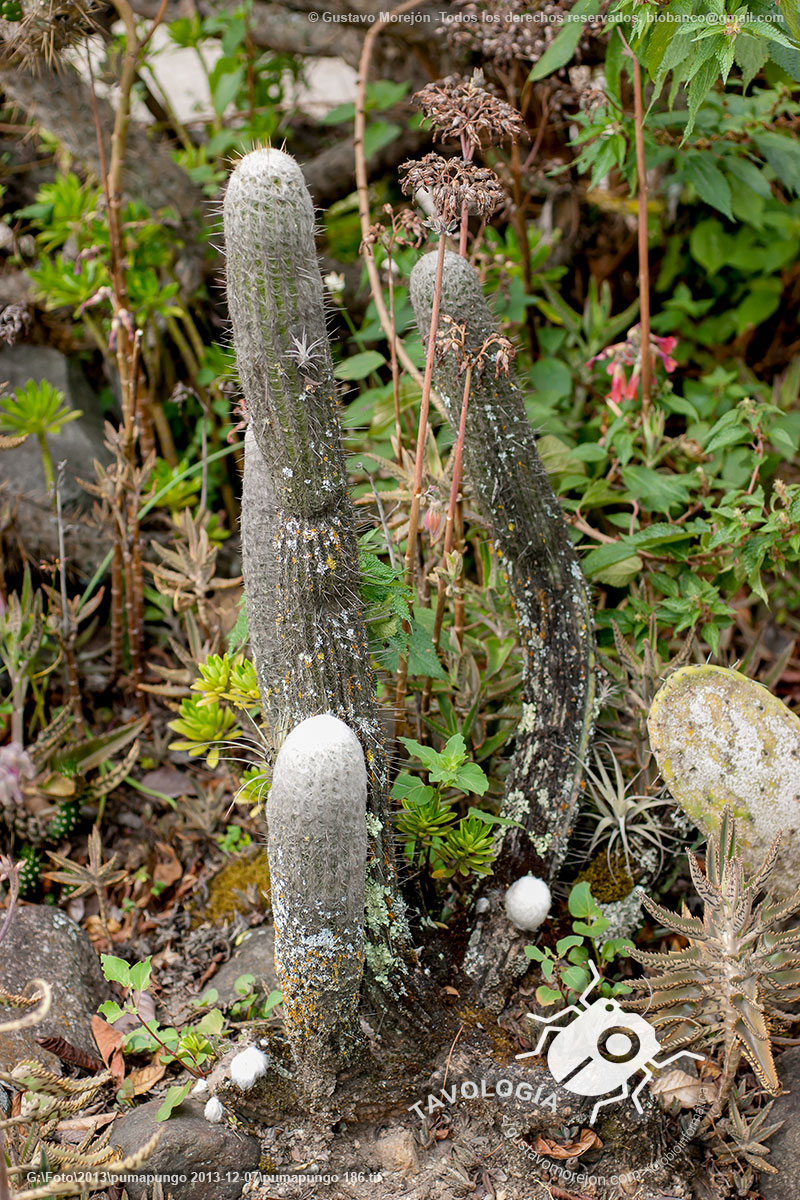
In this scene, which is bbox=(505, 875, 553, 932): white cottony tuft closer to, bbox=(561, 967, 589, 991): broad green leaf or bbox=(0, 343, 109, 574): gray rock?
bbox=(561, 967, 589, 991): broad green leaf

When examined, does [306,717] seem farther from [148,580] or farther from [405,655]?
[148,580]

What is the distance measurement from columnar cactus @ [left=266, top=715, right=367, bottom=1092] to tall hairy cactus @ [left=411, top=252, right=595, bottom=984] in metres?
0.49

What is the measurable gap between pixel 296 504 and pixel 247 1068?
3.26ft

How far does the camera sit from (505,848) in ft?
6.29

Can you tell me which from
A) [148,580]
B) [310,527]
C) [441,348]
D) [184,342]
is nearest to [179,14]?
[184,342]

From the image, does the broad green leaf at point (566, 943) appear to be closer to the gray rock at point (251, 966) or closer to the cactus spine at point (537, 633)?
the cactus spine at point (537, 633)

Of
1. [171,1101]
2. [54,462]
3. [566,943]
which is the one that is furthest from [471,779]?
[54,462]

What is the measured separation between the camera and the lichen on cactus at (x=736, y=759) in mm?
1694

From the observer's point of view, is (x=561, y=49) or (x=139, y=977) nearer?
(x=139, y=977)

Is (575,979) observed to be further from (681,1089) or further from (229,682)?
(229,682)

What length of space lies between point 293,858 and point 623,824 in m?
0.82

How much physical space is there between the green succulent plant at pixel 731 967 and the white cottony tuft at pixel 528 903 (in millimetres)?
214

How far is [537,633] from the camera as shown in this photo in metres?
1.88

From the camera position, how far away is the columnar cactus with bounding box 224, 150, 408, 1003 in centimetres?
128
